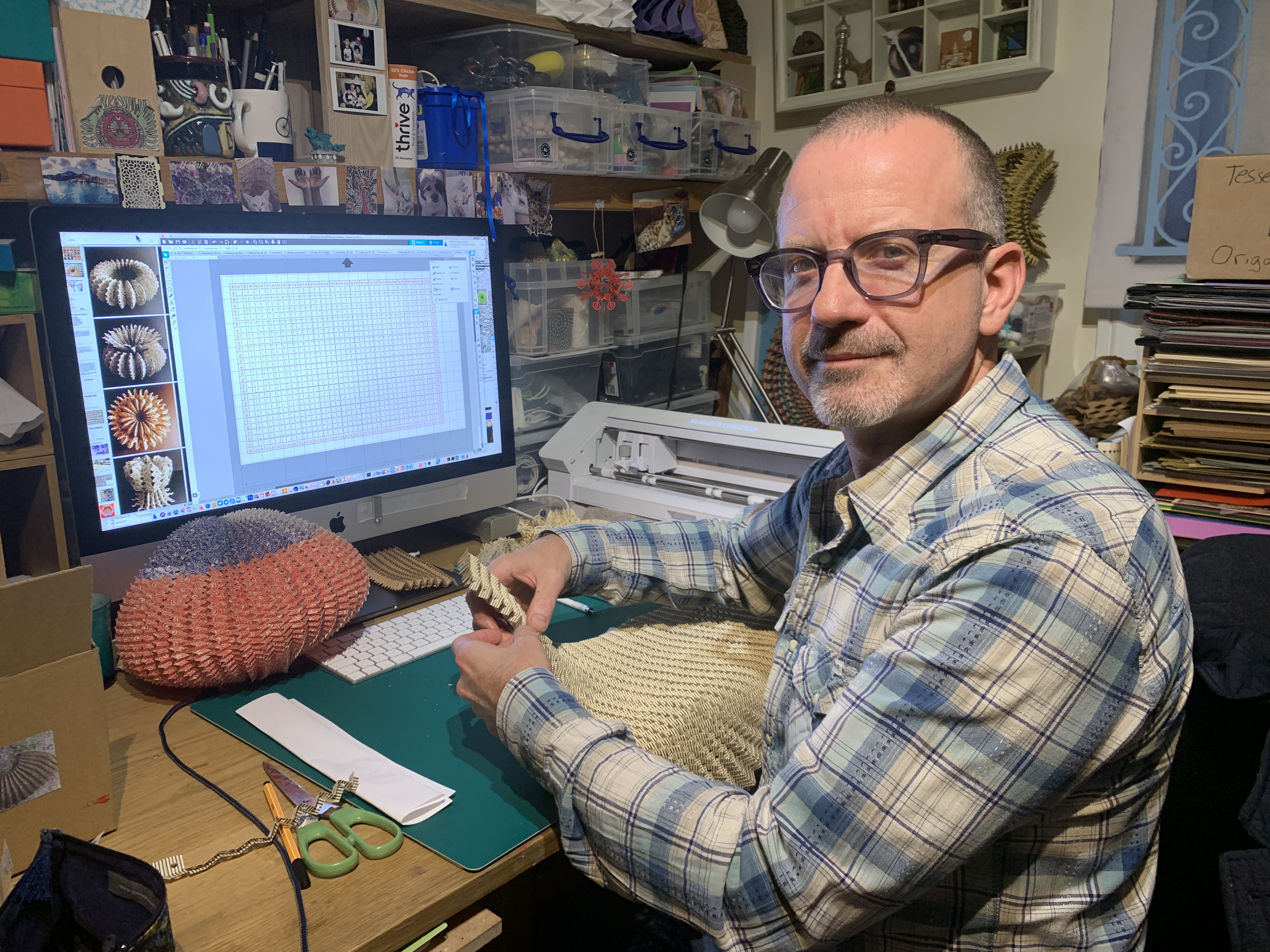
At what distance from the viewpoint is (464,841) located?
0.78 m

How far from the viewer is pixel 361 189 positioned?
1479mm

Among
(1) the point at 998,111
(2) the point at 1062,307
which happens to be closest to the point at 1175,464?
(2) the point at 1062,307

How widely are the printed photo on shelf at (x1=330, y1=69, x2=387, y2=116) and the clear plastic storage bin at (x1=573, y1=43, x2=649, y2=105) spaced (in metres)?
0.48

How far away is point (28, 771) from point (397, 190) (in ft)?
3.58

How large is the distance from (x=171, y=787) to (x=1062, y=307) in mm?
1925

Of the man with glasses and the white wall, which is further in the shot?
the white wall

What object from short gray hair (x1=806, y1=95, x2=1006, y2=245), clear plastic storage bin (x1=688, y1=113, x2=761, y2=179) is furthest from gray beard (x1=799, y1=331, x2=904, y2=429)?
clear plastic storage bin (x1=688, y1=113, x2=761, y2=179)

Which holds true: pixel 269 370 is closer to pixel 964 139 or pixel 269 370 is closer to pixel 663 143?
pixel 964 139

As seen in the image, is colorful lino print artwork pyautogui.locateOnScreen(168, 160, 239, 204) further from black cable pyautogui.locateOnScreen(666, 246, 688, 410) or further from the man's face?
black cable pyautogui.locateOnScreen(666, 246, 688, 410)

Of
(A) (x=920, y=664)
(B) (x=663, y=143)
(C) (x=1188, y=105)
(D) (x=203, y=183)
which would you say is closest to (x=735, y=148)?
(B) (x=663, y=143)

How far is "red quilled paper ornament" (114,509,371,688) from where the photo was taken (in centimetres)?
97

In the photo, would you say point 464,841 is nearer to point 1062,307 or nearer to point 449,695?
point 449,695

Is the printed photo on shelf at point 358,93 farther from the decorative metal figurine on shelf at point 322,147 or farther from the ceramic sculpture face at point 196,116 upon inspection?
the ceramic sculpture face at point 196,116

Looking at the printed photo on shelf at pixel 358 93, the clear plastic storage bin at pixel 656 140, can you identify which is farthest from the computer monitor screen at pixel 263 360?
the clear plastic storage bin at pixel 656 140
